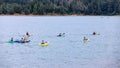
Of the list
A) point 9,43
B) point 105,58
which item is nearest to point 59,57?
point 105,58

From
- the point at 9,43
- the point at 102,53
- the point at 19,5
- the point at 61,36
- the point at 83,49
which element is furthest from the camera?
the point at 19,5

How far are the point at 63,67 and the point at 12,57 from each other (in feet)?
32.1

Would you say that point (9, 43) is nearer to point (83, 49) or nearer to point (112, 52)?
point (83, 49)

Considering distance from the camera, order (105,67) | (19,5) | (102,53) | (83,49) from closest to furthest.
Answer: (105,67)
(102,53)
(83,49)
(19,5)

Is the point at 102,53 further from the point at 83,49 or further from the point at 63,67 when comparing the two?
the point at 63,67

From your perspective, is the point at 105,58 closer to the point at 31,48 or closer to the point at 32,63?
the point at 32,63

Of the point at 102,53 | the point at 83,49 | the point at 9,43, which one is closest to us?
the point at 102,53

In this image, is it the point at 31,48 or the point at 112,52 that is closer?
the point at 112,52

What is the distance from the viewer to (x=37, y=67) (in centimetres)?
4272

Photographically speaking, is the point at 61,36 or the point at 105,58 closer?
the point at 105,58

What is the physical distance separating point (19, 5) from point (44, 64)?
157 m

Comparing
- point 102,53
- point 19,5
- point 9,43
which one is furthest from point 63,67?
point 19,5

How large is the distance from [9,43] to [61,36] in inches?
676

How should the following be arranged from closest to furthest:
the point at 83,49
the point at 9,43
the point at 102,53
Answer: the point at 102,53 < the point at 83,49 < the point at 9,43
